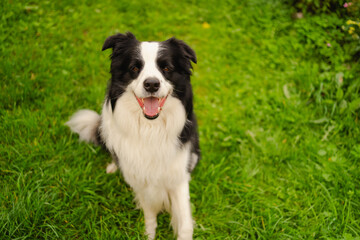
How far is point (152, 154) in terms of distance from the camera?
86.1 inches

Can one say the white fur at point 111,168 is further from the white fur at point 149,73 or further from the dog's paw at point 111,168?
the white fur at point 149,73

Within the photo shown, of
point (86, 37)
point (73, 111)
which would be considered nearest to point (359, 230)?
point (73, 111)

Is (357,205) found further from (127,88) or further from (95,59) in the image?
(95,59)

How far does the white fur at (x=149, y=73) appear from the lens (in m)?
1.92

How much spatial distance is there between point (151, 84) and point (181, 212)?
1.15 metres

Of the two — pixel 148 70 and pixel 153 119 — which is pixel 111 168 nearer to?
pixel 153 119

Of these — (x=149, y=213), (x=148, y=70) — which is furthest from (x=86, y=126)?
(x=148, y=70)

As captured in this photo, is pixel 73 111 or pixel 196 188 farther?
pixel 73 111

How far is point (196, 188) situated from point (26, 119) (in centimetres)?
189

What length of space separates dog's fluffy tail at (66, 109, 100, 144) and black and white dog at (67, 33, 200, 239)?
568 mm

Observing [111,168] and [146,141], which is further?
[111,168]

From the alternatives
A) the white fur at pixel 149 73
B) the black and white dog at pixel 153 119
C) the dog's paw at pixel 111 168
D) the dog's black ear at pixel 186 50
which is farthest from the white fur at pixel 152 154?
the dog's paw at pixel 111 168

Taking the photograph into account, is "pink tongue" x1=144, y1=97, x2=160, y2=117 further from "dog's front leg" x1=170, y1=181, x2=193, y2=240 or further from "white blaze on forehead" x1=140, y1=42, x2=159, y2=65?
"dog's front leg" x1=170, y1=181, x2=193, y2=240

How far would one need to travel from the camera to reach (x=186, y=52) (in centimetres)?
214
